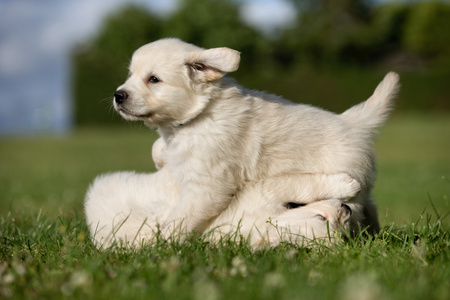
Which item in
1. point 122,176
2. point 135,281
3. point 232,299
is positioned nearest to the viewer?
point 232,299

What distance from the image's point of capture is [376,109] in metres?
3.91

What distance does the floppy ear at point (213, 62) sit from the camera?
349 cm

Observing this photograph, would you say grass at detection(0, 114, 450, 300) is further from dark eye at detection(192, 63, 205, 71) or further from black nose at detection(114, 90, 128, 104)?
dark eye at detection(192, 63, 205, 71)

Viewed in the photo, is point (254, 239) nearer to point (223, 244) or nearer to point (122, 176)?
point (223, 244)

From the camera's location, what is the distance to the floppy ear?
349 centimetres

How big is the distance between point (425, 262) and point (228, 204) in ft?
4.02

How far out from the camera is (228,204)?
3.46m

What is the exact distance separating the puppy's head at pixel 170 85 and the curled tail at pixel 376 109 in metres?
0.99

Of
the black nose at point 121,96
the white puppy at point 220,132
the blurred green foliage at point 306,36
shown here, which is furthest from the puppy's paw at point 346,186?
the blurred green foliage at point 306,36

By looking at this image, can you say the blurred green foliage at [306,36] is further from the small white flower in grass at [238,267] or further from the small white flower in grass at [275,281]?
the small white flower in grass at [275,281]

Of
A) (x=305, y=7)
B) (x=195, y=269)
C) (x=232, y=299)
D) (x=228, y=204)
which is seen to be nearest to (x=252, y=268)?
(x=195, y=269)

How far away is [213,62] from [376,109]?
1241 millimetres

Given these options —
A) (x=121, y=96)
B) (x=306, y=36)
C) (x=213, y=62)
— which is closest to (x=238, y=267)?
(x=213, y=62)

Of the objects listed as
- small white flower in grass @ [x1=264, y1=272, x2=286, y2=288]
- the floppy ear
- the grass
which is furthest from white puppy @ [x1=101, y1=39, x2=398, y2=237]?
small white flower in grass @ [x1=264, y1=272, x2=286, y2=288]
